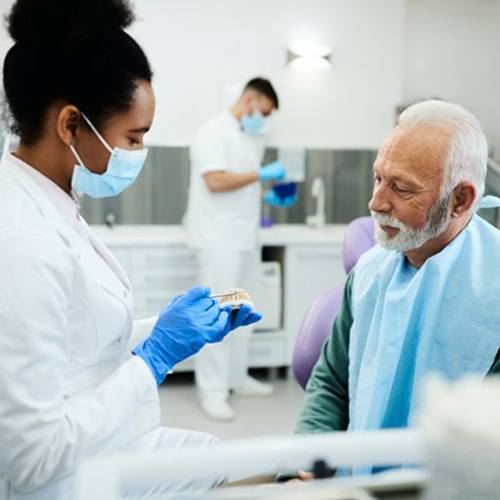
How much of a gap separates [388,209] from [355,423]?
1.55ft

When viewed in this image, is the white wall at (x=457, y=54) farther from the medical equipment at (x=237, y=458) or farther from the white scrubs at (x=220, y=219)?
the medical equipment at (x=237, y=458)

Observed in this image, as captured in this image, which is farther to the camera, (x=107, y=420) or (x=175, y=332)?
(x=175, y=332)

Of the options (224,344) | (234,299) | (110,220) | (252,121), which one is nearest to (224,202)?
(252,121)

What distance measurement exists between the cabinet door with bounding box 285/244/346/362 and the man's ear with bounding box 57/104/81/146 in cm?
244

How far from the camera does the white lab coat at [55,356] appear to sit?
103cm

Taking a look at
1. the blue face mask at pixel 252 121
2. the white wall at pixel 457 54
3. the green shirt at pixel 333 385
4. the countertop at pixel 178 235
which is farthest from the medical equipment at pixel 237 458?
the white wall at pixel 457 54

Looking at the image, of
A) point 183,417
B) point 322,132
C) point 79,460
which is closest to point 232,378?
point 183,417

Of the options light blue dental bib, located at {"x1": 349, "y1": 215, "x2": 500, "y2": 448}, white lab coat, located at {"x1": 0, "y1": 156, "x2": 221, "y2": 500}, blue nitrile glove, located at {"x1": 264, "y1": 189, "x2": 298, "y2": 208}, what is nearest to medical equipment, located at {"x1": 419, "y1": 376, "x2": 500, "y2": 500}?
white lab coat, located at {"x1": 0, "y1": 156, "x2": 221, "y2": 500}

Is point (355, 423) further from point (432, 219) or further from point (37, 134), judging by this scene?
point (37, 134)

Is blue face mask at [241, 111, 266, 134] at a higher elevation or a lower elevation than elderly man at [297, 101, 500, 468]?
higher

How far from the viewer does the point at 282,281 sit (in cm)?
365

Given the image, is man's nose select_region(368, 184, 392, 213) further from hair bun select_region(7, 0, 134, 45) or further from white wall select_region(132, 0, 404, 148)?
white wall select_region(132, 0, 404, 148)

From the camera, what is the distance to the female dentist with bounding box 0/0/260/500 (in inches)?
41.1

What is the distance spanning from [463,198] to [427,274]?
0.57ft
